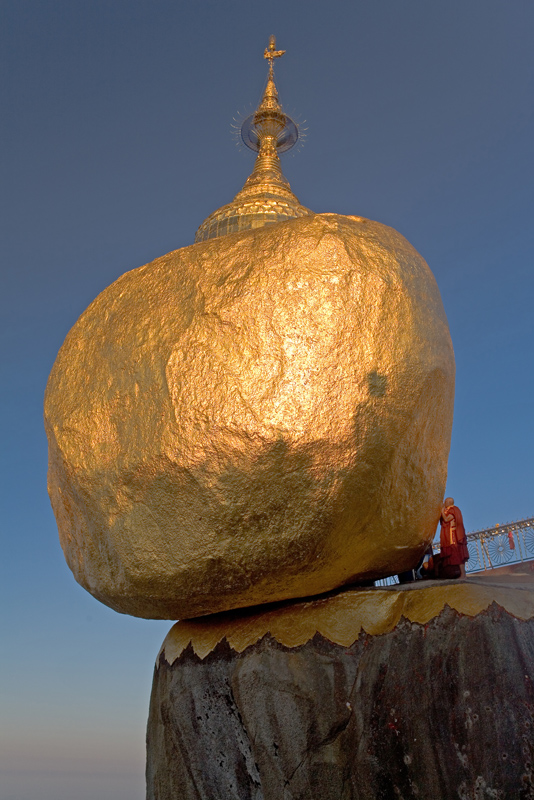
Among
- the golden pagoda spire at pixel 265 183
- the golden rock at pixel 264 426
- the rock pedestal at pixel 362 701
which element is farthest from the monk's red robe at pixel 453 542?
the golden pagoda spire at pixel 265 183

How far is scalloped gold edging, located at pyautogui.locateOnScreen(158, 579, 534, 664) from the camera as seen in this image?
4.93m

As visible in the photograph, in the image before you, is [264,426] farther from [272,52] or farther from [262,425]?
[272,52]

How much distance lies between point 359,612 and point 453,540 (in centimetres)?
119

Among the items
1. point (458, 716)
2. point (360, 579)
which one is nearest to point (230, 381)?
point (360, 579)

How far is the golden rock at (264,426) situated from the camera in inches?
197

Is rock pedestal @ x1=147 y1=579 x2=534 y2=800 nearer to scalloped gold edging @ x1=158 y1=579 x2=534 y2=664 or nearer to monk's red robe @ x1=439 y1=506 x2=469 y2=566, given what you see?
scalloped gold edging @ x1=158 y1=579 x2=534 y2=664

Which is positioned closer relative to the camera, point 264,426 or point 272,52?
point 264,426

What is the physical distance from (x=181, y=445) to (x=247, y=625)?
1.50 m

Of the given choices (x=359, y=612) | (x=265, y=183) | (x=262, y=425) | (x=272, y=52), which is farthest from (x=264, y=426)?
(x=272, y=52)

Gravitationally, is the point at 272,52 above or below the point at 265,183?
above

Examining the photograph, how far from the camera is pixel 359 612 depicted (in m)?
5.20

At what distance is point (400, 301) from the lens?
546 centimetres

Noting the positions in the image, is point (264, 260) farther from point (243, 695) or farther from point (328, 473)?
point (243, 695)

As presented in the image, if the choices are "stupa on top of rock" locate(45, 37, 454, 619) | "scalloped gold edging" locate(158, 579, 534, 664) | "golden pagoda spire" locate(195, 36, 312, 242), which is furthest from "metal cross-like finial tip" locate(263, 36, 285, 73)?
"scalloped gold edging" locate(158, 579, 534, 664)
